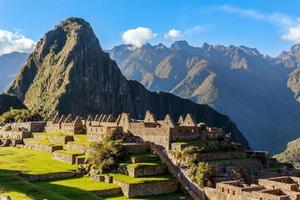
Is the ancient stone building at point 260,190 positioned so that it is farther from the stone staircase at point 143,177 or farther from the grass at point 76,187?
the grass at point 76,187

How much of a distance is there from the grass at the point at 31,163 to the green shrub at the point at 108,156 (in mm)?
2544

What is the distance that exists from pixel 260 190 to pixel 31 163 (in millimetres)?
22405

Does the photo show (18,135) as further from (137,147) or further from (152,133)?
(137,147)

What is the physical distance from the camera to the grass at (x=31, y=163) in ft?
146

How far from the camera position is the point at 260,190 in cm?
3581

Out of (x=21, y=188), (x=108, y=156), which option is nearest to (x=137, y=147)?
(x=108, y=156)

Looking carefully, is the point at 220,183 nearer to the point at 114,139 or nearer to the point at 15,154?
the point at 114,139

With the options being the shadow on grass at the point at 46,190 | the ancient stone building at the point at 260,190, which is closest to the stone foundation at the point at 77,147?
the shadow on grass at the point at 46,190

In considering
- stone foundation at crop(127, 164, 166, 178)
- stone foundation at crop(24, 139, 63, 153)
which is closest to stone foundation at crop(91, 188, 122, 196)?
stone foundation at crop(127, 164, 166, 178)

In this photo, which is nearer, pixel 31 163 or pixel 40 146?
pixel 31 163

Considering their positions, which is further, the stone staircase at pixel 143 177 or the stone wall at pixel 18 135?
the stone wall at pixel 18 135

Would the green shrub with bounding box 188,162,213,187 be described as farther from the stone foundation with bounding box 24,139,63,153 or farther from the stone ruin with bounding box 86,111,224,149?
the stone foundation with bounding box 24,139,63,153

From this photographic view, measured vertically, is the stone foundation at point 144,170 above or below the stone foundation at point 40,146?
below

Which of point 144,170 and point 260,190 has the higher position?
point 144,170
